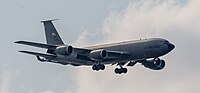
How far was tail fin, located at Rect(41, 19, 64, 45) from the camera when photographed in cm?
11994

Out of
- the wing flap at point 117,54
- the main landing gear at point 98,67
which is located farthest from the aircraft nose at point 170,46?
the main landing gear at point 98,67

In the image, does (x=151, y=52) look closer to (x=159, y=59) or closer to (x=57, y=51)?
(x=159, y=59)

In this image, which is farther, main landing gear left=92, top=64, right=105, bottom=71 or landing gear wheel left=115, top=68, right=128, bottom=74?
landing gear wheel left=115, top=68, right=128, bottom=74

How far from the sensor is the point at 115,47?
349 ft

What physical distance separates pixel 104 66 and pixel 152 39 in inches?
329

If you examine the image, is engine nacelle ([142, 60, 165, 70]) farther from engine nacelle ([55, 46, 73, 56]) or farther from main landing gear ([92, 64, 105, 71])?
engine nacelle ([55, 46, 73, 56])

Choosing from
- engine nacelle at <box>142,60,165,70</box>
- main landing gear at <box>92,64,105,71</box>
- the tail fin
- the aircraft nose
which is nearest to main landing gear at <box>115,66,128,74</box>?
engine nacelle at <box>142,60,165,70</box>

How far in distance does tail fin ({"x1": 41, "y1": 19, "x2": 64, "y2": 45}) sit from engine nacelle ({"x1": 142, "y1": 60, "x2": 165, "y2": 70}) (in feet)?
52.7

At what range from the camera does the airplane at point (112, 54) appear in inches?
3996

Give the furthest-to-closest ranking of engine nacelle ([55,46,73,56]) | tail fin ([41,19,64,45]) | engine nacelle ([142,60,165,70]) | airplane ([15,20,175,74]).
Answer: tail fin ([41,19,64,45])
engine nacelle ([142,60,165,70])
engine nacelle ([55,46,73,56])
airplane ([15,20,175,74])

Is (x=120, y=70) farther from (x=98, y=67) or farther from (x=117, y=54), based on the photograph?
(x=117, y=54)

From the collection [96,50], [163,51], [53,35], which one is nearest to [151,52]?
[163,51]

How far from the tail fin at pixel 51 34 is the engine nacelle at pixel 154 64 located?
16.1 metres

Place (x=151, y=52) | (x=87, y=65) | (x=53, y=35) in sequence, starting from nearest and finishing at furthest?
(x=151, y=52) < (x=87, y=65) < (x=53, y=35)
